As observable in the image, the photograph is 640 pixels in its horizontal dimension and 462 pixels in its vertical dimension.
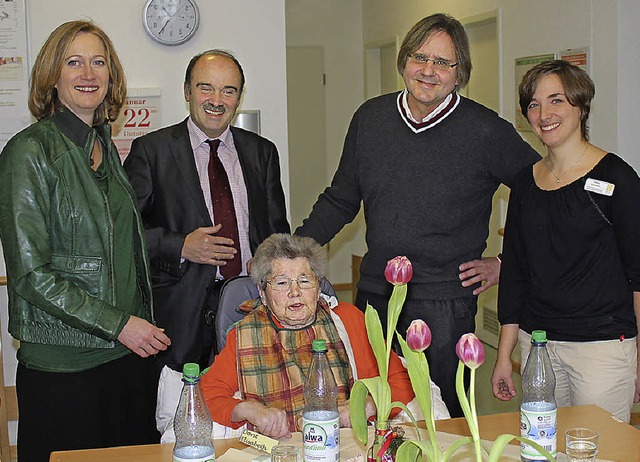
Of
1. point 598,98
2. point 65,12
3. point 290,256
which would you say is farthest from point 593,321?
point 65,12

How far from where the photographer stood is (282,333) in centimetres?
263

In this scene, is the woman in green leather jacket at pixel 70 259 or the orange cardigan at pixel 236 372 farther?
the woman in green leather jacket at pixel 70 259

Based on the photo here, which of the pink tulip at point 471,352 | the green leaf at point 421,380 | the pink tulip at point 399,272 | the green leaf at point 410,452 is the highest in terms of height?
the pink tulip at point 399,272

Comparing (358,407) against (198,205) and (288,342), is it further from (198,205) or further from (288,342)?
(198,205)

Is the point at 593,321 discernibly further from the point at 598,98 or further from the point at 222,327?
the point at 598,98

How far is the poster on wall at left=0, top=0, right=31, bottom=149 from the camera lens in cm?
395

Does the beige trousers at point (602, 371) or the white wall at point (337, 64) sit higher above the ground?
the white wall at point (337, 64)

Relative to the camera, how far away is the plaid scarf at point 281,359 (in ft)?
8.27

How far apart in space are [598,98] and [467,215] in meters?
2.06

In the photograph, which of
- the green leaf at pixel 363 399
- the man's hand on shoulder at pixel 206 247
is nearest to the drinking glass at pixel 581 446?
Result: the green leaf at pixel 363 399

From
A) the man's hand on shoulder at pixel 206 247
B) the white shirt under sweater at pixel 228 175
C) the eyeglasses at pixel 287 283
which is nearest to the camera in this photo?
the eyeglasses at pixel 287 283

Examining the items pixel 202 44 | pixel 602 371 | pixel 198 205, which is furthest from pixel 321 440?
pixel 202 44

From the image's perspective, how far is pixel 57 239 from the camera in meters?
2.62

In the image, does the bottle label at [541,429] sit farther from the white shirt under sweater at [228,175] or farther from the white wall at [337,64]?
the white wall at [337,64]
